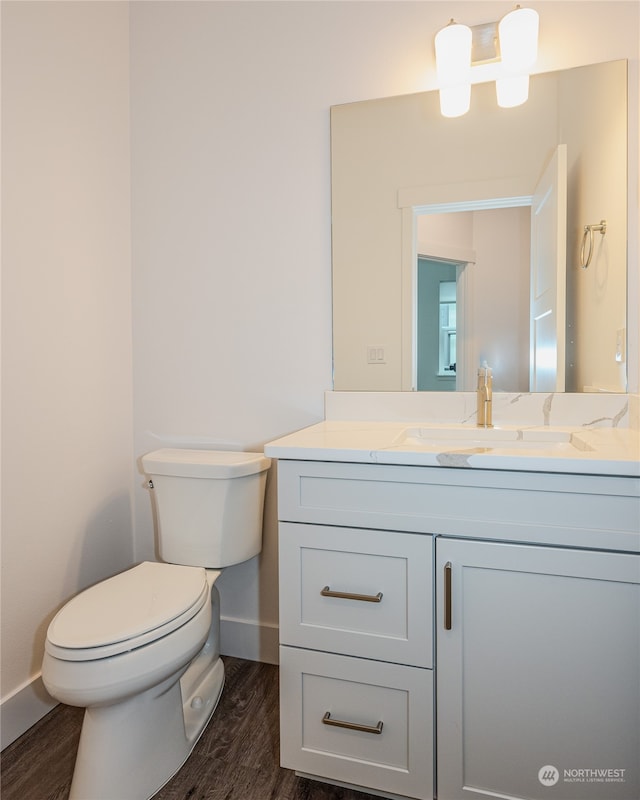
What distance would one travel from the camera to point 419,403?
66.6 inches

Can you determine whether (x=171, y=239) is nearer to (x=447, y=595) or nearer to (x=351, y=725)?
(x=447, y=595)

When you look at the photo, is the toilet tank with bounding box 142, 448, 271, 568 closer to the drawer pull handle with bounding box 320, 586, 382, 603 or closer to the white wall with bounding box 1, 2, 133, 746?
the white wall with bounding box 1, 2, 133, 746

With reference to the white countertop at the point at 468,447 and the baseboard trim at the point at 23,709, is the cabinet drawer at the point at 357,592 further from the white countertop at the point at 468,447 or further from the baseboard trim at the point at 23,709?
the baseboard trim at the point at 23,709

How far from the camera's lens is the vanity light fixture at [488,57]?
1491 millimetres

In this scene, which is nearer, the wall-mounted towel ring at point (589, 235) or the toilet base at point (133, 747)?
the toilet base at point (133, 747)

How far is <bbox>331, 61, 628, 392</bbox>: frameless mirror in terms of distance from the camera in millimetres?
1502

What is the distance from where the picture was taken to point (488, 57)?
61.2 inches

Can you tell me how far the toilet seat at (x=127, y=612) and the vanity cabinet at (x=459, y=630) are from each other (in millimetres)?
283

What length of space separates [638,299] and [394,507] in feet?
3.07

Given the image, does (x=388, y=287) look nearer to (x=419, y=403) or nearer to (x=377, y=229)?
(x=377, y=229)

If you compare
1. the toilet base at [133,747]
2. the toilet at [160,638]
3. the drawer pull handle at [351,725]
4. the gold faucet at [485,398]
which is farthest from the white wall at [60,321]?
the gold faucet at [485,398]

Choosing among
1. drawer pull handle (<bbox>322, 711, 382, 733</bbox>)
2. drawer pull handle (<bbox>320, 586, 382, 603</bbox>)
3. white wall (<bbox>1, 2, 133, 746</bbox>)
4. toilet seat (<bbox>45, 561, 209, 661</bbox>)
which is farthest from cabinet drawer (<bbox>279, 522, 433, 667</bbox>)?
white wall (<bbox>1, 2, 133, 746</bbox>)

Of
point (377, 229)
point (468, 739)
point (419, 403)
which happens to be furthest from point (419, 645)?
point (377, 229)

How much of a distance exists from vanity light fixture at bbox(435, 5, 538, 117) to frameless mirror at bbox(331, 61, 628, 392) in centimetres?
4
